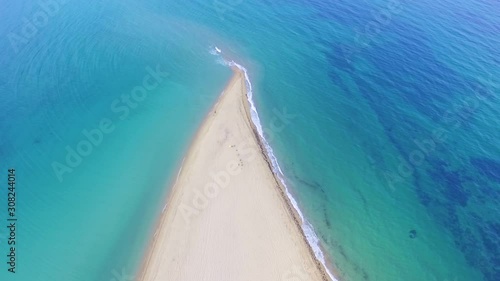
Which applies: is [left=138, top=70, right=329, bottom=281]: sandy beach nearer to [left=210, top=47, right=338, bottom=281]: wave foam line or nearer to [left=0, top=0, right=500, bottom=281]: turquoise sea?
[left=210, top=47, right=338, bottom=281]: wave foam line

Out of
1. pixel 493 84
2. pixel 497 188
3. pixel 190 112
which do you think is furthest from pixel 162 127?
pixel 493 84

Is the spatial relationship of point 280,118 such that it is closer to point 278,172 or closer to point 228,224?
point 278,172

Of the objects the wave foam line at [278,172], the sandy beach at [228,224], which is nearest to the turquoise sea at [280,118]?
the wave foam line at [278,172]

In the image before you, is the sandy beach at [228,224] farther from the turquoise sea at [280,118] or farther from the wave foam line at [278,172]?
the turquoise sea at [280,118]

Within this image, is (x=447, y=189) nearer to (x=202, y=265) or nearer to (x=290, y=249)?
(x=290, y=249)

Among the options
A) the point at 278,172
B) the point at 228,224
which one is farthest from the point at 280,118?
the point at 228,224

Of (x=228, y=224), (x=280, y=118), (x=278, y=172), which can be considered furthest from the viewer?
(x=280, y=118)
